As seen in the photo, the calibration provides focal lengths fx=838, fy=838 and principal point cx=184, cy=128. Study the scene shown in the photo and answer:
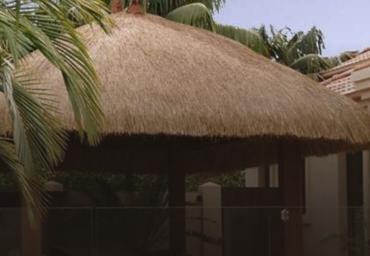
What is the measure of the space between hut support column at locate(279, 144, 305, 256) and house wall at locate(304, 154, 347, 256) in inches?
53.7

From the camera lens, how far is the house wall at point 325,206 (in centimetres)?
1245

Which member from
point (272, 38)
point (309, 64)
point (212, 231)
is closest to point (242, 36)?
point (309, 64)

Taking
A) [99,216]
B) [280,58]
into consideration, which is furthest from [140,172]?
[280,58]

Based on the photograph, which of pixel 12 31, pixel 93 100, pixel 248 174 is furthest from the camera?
pixel 248 174

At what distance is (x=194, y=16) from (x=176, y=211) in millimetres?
7925

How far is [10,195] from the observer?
12.9 metres

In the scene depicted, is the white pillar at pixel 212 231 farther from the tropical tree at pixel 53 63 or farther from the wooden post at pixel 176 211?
the tropical tree at pixel 53 63

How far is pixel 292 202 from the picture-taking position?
1091 centimetres

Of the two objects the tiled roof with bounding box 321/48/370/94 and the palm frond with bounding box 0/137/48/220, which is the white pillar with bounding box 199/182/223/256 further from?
the palm frond with bounding box 0/137/48/220

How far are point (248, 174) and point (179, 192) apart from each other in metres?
5.77

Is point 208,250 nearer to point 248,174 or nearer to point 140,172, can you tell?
point 140,172

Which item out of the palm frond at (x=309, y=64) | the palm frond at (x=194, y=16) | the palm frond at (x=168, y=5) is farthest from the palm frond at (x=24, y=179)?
the palm frond at (x=309, y=64)

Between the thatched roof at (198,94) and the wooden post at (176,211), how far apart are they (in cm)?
195

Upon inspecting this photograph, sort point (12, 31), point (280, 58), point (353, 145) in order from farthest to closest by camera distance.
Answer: point (280, 58)
point (353, 145)
point (12, 31)
